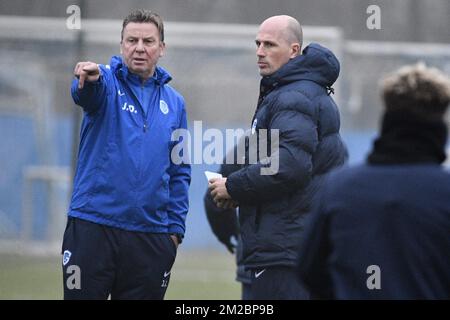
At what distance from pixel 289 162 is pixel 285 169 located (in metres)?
0.03

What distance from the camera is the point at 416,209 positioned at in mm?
3102

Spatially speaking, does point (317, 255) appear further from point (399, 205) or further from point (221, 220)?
point (221, 220)

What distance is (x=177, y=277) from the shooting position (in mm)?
11117

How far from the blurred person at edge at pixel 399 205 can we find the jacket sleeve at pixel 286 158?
1622 millimetres

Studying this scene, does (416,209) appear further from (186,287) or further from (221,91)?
(221,91)

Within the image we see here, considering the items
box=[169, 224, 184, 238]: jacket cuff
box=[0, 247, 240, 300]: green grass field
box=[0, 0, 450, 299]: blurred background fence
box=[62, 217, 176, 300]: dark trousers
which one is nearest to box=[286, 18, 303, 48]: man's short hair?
box=[169, 224, 184, 238]: jacket cuff

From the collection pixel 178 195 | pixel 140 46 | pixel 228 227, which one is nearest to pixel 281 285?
pixel 178 195

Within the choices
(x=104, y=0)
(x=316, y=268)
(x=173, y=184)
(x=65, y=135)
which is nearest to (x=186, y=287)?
(x=65, y=135)

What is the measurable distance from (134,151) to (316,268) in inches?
70.1

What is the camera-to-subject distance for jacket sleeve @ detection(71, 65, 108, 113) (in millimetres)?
4777

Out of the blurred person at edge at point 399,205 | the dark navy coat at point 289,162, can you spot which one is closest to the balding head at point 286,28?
the dark navy coat at point 289,162

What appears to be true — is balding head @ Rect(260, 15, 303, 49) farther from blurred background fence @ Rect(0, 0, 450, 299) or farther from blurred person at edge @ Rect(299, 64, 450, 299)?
blurred background fence @ Rect(0, 0, 450, 299)

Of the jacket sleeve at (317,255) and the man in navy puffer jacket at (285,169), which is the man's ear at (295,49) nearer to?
the man in navy puffer jacket at (285,169)
